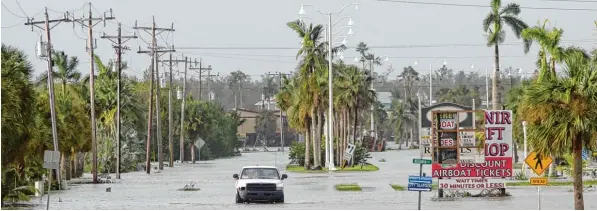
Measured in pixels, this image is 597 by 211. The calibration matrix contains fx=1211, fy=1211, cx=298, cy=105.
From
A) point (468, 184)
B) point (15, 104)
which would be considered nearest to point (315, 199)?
point (468, 184)

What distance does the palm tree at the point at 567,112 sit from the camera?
30906 mm

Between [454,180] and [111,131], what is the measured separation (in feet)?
174

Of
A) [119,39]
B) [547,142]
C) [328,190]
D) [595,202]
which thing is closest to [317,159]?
[119,39]

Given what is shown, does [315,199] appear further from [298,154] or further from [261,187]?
[298,154]

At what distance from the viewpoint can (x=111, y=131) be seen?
96500 millimetres

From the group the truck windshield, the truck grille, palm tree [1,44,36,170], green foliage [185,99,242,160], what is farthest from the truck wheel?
green foliage [185,99,242,160]

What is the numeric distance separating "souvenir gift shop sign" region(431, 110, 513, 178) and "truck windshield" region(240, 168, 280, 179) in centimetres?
668

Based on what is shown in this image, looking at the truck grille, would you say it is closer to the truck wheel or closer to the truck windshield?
the truck wheel

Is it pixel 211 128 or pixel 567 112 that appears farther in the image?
pixel 211 128

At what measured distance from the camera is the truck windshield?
44.0 meters

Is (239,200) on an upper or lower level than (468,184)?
lower

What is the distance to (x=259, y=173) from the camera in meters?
44.2

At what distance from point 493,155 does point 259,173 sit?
9564 mm

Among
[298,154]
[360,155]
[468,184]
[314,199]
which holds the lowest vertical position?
[314,199]
